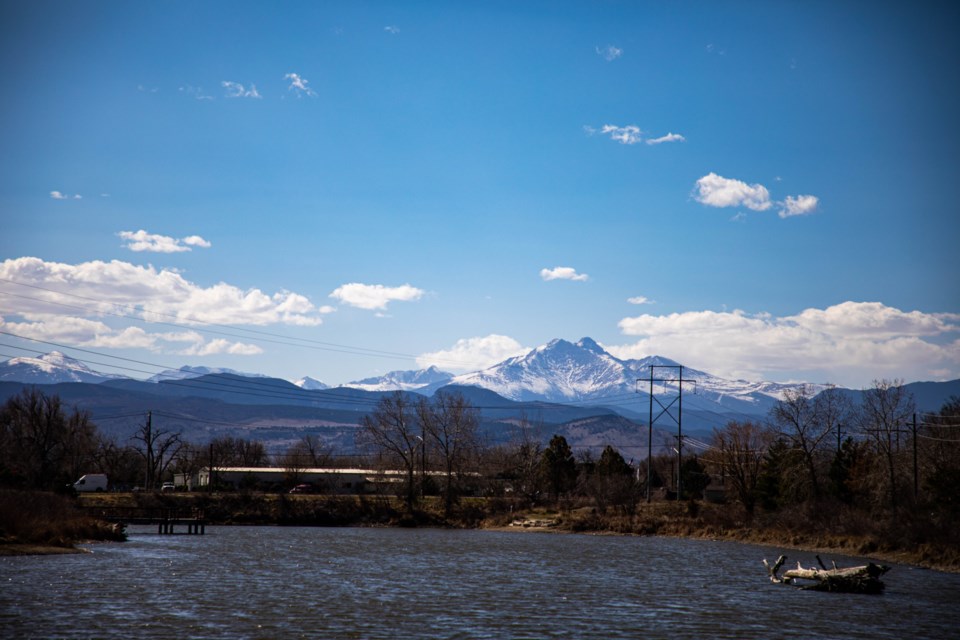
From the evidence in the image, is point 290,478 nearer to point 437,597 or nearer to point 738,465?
point 738,465

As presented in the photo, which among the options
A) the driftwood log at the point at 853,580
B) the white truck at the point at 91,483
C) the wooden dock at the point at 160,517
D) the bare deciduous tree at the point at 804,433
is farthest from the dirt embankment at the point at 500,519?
the white truck at the point at 91,483

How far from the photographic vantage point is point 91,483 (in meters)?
138

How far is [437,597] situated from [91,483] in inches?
4328

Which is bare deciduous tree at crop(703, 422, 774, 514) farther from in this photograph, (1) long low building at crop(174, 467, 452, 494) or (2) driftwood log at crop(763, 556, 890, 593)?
(2) driftwood log at crop(763, 556, 890, 593)

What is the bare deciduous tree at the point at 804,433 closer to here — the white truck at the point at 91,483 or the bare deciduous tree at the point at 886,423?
the bare deciduous tree at the point at 886,423

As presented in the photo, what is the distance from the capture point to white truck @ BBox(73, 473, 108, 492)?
13725 cm

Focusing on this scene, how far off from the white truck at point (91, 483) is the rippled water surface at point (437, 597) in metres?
70.9

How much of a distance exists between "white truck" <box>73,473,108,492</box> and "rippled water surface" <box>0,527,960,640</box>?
7094 cm

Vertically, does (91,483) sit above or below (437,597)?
below

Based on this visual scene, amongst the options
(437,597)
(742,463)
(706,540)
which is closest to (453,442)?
(742,463)

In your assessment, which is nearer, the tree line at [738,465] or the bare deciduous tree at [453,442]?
the tree line at [738,465]

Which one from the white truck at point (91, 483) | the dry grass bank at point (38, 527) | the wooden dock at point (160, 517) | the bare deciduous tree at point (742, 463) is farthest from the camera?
the white truck at point (91, 483)

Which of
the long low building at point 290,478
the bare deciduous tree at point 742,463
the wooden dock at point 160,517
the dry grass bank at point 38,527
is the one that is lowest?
the wooden dock at point 160,517

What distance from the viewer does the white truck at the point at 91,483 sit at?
137m
